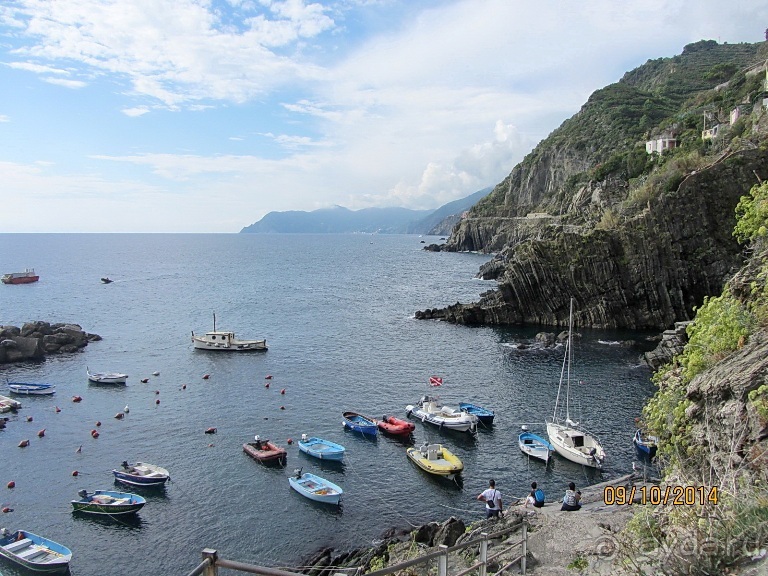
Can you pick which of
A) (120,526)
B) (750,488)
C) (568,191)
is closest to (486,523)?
(750,488)

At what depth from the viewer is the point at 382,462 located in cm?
4184

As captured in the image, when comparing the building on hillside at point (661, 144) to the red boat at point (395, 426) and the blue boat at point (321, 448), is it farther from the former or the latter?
the blue boat at point (321, 448)

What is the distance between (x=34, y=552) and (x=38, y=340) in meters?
51.9

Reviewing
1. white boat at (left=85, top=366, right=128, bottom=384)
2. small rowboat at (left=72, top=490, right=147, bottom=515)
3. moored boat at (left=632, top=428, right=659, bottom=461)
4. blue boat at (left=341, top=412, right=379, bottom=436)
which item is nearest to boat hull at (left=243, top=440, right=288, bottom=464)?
blue boat at (left=341, top=412, right=379, bottom=436)

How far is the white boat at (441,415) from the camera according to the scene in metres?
46.3

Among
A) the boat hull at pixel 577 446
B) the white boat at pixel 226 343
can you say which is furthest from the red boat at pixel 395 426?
the white boat at pixel 226 343

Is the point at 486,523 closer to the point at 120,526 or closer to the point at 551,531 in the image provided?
the point at 551,531

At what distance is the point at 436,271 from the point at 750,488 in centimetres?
15445

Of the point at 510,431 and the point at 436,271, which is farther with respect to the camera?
the point at 436,271

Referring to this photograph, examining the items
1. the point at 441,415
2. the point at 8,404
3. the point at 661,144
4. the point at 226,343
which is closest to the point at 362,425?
the point at 441,415

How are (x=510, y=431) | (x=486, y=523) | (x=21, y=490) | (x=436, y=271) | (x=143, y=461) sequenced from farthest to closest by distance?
(x=436, y=271) < (x=510, y=431) < (x=143, y=461) < (x=21, y=490) < (x=486, y=523)

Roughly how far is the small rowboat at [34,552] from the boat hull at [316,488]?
41.9ft

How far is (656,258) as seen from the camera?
76750 millimetres

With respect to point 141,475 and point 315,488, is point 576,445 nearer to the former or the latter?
point 315,488
